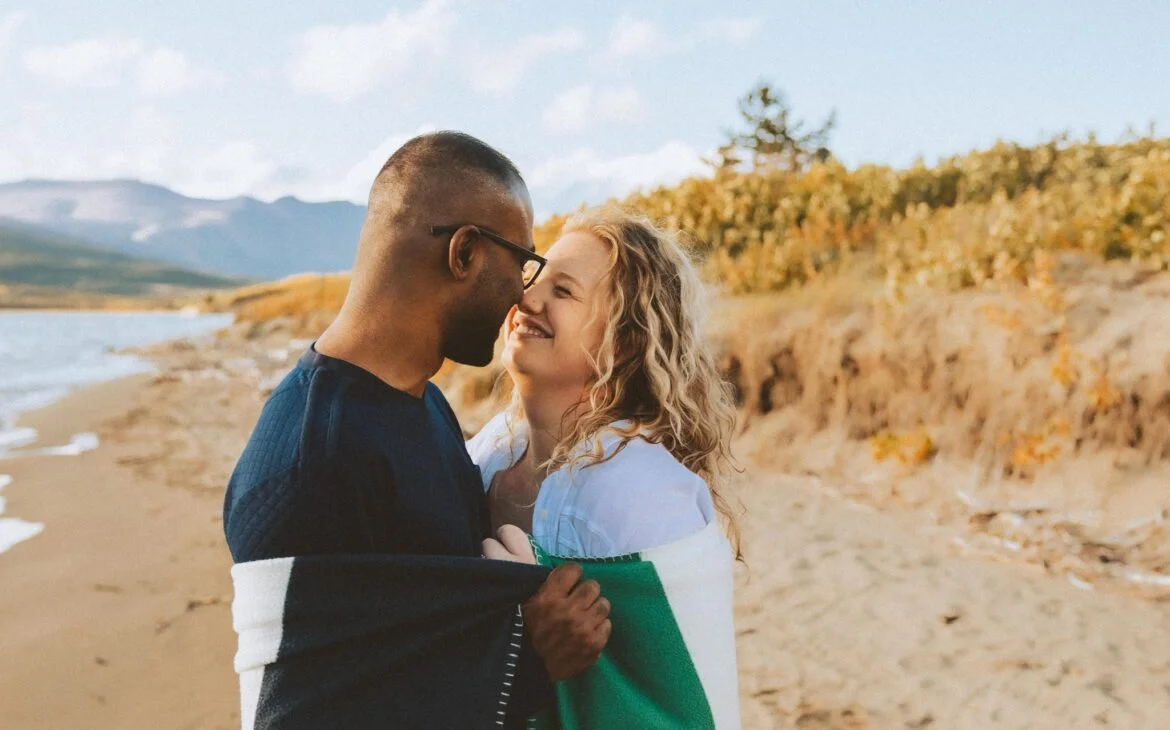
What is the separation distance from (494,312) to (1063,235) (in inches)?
281

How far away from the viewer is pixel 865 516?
653 centimetres

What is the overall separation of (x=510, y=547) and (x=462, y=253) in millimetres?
654

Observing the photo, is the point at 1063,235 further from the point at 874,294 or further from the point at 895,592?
the point at 895,592

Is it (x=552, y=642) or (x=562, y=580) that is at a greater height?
(x=562, y=580)

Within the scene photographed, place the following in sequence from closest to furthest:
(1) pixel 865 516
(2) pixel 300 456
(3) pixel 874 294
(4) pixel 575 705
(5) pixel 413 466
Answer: (2) pixel 300 456 → (5) pixel 413 466 → (4) pixel 575 705 → (1) pixel 865 516 → (3) pixel 874 294

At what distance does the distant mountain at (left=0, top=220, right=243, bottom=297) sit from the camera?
108 m

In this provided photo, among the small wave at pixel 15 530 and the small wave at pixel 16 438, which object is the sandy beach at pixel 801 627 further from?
the small wave at pixel 16 438

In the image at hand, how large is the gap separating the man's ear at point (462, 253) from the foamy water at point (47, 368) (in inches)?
224

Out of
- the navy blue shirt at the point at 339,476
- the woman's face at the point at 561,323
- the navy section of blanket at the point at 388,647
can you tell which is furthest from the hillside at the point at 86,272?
the navy section of blanket at the point at 388,647

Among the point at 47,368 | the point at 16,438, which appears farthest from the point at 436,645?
the point at 47,368

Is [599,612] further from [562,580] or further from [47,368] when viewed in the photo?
[47,368]

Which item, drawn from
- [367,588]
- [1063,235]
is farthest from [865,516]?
[367,588]

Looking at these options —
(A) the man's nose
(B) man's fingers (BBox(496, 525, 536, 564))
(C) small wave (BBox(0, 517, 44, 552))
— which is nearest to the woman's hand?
(B) man's fingers (BBox(496, 525, 536, 564))

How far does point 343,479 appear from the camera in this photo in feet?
5.19
